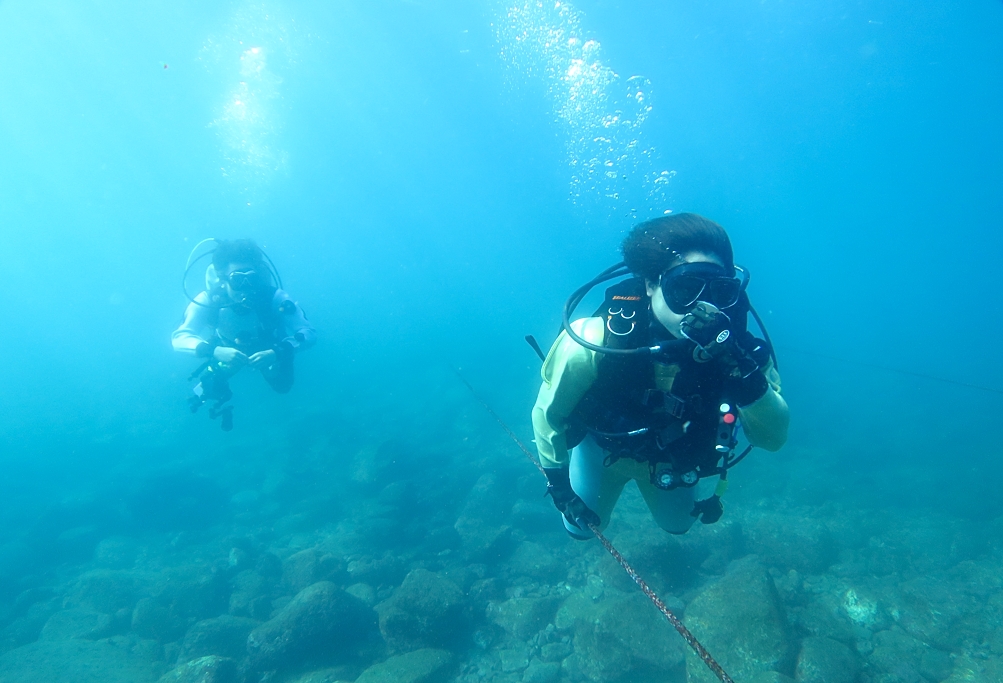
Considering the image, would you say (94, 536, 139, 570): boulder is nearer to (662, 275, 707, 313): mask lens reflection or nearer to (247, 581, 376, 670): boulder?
(247, 581, 376, 670): boulder

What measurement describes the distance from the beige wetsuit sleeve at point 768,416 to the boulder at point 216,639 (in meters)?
8.65

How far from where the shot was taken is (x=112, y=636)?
8719 mm

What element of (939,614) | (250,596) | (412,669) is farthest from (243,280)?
(939,614)

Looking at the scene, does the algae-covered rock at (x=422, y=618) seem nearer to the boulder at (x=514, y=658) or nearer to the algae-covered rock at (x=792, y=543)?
the boulder at (x=514, y=658)

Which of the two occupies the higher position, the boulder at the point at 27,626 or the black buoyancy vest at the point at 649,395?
the boulder at the point at 27,626

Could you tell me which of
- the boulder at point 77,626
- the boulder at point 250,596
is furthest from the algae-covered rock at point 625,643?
the boulder at point 77,626

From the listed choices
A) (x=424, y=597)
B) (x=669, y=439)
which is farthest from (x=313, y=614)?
(x=669, y=439)

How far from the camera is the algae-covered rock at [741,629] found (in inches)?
205

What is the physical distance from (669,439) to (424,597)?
19.6ft

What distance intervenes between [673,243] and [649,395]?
0.89 metres

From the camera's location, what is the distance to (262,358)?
864 cm

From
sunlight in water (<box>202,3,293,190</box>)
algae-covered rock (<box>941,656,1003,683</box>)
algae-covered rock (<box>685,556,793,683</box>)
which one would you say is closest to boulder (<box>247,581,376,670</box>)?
algae-covered rock (<box>685,556,793,683</box>)

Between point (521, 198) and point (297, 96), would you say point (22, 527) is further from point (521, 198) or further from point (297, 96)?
point (521, 198)

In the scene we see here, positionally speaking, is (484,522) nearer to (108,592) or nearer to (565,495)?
(565,495)
